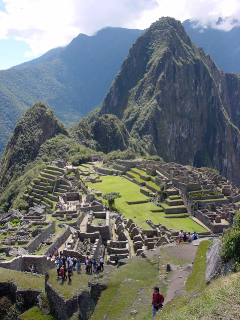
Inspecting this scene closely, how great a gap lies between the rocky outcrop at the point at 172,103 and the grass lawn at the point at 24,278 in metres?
141

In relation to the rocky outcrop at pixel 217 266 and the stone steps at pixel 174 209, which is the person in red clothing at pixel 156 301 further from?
the stone steps at pixel 174 209

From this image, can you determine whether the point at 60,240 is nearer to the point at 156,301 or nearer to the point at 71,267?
the point at 71,267

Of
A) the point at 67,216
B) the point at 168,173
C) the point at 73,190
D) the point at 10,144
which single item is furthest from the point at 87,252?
the point at 10,144

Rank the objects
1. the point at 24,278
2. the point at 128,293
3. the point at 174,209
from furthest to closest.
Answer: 1. the point at 174,209
2. the point at 24,278
3. the point at 128,293

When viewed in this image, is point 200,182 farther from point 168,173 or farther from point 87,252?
point 87,252

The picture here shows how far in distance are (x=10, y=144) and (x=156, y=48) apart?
107055 millimetres

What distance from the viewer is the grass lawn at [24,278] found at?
52.5 feet

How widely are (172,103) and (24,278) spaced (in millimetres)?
164014

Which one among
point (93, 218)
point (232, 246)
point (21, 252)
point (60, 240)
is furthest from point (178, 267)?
point (93, 218)

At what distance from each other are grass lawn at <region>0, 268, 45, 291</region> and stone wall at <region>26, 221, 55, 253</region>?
322 centimetres

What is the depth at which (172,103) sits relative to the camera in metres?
175

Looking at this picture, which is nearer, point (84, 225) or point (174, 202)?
point (84, 225)

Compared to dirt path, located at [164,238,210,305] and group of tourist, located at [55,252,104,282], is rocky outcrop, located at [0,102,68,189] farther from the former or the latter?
dirt path, located at [164,238,210,305]

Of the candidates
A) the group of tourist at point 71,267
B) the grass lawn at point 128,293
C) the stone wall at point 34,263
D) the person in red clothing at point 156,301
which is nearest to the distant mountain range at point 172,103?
the stone wall at point 34,263
